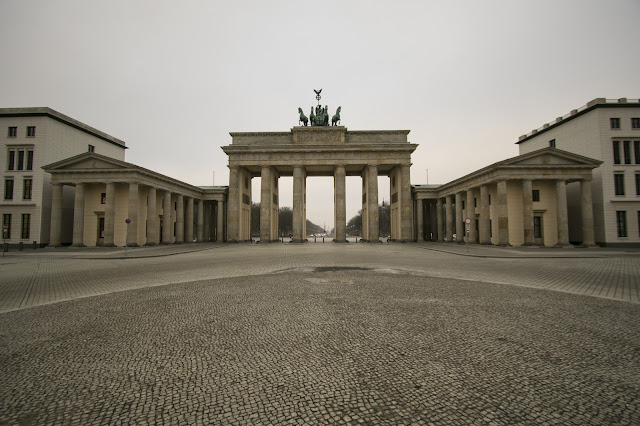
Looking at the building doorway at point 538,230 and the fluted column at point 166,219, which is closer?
the building doorway at point 538,230

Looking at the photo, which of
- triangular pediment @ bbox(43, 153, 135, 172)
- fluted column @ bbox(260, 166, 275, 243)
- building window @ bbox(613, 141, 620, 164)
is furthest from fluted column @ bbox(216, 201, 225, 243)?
building window @ bbox(613, 141, 620, 164)

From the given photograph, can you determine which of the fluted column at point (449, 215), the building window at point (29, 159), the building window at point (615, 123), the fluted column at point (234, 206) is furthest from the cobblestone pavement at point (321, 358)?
the building window at point (29, 159)

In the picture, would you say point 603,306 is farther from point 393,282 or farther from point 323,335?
point 323,335

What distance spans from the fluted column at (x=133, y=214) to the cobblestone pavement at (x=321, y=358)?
28097 mm

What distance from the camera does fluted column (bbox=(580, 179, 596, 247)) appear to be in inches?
1271

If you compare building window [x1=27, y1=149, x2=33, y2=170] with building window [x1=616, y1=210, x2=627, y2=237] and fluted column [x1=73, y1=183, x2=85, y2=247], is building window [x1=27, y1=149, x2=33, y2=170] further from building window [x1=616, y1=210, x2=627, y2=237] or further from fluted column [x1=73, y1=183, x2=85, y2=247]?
building window [x1=616, y1=210, x2=627, y2=237]

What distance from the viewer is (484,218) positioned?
37.2m

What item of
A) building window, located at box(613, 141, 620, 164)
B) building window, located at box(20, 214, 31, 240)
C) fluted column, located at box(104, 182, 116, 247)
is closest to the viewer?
fluted column, located at box(104, 182, 116, 247)

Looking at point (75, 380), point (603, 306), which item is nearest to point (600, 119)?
point (603, 306)

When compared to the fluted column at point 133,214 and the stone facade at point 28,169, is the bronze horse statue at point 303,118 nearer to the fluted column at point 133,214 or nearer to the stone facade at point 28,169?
the fluted column at point 133,214

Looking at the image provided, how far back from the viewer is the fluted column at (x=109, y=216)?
33688 mm

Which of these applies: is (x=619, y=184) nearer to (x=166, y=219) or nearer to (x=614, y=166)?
(x=614, y=166)

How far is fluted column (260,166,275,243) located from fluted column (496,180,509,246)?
29.2m

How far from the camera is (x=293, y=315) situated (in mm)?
6449
